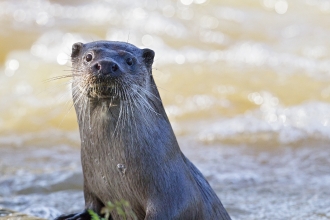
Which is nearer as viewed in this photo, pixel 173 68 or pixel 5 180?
pixel 5 180

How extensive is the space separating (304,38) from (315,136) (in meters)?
3.30

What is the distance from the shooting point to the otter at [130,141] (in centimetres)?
335

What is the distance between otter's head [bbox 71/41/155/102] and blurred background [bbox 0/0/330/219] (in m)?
0.34

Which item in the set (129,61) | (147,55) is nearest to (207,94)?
(147,55)

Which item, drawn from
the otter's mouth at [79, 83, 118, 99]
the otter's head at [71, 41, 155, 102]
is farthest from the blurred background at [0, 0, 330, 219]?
the otter's mouth at [79, 83, 118, 99]

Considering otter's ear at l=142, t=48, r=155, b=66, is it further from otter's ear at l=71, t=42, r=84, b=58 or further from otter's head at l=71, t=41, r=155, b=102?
otter's ear at l=71, t=42, r=84, b=58

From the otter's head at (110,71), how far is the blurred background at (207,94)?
0.34m

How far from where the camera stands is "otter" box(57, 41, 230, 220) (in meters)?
3.35

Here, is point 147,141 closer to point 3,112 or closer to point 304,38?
point 3,112

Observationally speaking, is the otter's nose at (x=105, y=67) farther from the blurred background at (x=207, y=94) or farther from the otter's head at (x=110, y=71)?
the blurred background at (x=207, y=94)

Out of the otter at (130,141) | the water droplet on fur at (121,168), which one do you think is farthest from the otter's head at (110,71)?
the water droplet on fur at (121,168)

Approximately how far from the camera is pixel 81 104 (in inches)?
137

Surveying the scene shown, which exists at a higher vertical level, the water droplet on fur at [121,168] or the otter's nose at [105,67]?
the otter's nose at [105,67]

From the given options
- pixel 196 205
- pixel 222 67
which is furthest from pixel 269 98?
pixel 196 205
